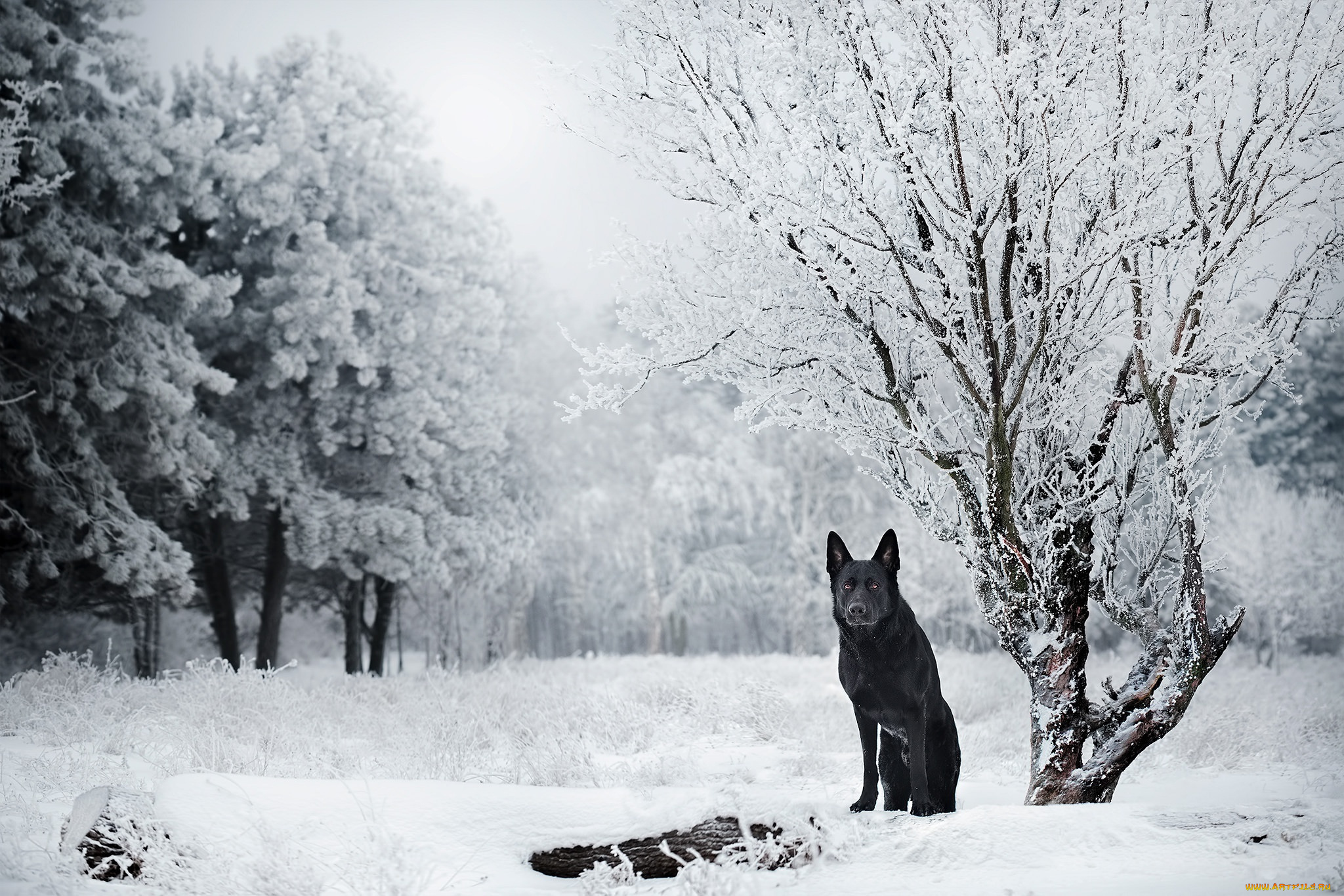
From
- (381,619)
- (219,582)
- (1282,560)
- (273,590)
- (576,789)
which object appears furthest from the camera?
(1282,560)

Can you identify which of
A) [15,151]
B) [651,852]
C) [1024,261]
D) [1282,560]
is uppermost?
[15,151]

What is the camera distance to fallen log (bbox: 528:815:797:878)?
438 cm

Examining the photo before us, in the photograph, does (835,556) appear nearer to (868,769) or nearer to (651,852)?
(868,769)

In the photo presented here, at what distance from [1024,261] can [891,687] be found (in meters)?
2.96

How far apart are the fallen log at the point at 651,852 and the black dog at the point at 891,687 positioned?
35.0 inches

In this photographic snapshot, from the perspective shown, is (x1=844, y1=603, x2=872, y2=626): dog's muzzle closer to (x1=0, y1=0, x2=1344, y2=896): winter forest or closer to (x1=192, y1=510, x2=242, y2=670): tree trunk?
(x1=0, y1=0, x2=1344, y2=896): winter forest

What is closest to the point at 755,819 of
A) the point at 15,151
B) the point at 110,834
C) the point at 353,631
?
the point at 110,834

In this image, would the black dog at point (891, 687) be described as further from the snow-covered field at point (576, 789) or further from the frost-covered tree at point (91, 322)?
the frost-covered tree at point (91, 322)

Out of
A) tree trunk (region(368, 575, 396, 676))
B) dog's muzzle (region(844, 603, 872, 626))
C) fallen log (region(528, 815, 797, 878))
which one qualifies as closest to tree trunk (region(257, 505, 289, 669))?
tree trunk (region(368, 575, 396, 676))

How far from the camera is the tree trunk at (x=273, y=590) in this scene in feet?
53.9

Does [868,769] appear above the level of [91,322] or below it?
below

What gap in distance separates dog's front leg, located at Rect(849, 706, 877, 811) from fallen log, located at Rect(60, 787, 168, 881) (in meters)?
3.52

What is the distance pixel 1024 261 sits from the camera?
591cm

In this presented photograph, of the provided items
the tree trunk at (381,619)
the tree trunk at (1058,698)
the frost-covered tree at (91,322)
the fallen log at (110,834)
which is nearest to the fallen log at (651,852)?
the fallen log at (110,834)
